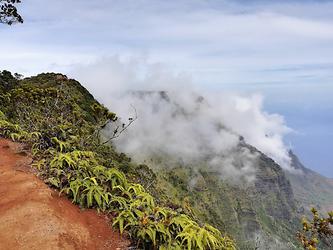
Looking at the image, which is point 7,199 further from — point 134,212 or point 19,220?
point 134,212

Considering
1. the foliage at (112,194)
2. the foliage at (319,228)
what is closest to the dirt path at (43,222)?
the foliage at (112,194)

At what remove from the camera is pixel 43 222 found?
10.4 meters

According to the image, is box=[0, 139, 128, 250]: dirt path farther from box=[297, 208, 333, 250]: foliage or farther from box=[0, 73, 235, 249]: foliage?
box=[297, 208, 333, 250]: foliage

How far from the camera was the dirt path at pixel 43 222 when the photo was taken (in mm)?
9773

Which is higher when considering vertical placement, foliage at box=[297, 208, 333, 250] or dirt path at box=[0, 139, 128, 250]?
foliage at box=[297, 208, 333, 250]

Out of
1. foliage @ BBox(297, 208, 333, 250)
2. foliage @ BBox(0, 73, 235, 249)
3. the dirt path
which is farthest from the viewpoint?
foliage @ BBox(297, 208, 333, 250)

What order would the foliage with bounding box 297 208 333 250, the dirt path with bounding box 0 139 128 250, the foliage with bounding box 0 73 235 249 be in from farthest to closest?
the foliage with bounding box 297 208 333 250 → the foliage with bounding box 0 73 235 249 → the dirt path with bounding box 0 139 128 250

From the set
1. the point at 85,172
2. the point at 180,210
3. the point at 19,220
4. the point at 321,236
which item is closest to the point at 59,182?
the point at 85,172

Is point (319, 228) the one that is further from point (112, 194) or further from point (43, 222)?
point (43, 222)

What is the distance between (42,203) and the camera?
11227 millimetres

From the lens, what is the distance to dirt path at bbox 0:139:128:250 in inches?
385

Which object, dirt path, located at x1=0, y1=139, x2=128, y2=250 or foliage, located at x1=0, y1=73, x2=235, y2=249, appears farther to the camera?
foliage, located at x1=0, y1=73, x2=235, y2=249

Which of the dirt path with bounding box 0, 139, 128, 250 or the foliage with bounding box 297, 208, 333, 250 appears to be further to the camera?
the foliage with bounding box 297, 208, 333, 250

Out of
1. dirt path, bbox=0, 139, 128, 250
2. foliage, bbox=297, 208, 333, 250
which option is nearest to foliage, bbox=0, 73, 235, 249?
dirt path, bbox=0, 139, 128, 250
